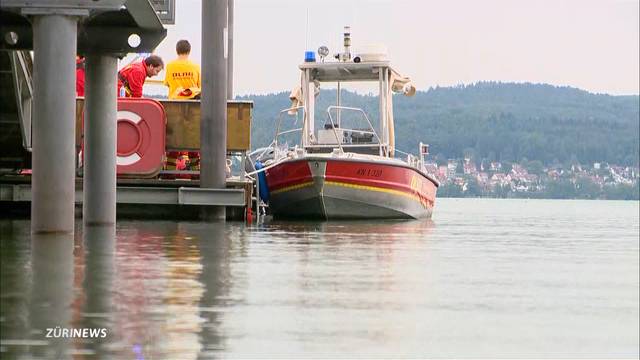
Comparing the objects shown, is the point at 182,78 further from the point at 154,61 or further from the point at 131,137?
the point at 131,137

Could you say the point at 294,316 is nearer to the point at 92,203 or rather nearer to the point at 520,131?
the point at 92,203

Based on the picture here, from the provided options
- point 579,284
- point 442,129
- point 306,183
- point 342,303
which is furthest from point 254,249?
point 442,129

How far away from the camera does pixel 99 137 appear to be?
15008mm

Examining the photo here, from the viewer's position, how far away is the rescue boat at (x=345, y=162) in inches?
977

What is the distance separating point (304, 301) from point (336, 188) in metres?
17.7

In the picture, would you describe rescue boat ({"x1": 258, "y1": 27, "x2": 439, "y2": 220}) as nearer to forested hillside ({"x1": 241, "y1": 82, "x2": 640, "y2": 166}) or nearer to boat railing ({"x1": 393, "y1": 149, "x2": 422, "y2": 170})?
boat railing ({"x1": 393, "y1": 149, "x2": 422, "y2": 170})

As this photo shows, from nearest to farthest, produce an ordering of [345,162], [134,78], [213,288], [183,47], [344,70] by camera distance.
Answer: [213,288] < [134,78] < [183,47] < [345,162] < [344,70]

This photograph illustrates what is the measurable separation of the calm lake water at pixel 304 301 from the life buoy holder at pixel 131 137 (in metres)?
6.21

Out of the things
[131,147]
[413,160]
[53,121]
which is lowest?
[413,160]

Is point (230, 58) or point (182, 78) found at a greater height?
point (230, 58)

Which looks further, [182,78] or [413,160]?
[413,160]

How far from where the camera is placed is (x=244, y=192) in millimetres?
18875

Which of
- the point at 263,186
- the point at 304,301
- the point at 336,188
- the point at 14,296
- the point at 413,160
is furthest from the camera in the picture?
the point at 413,160

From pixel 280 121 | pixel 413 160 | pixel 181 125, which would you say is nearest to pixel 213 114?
pixel 181 125
